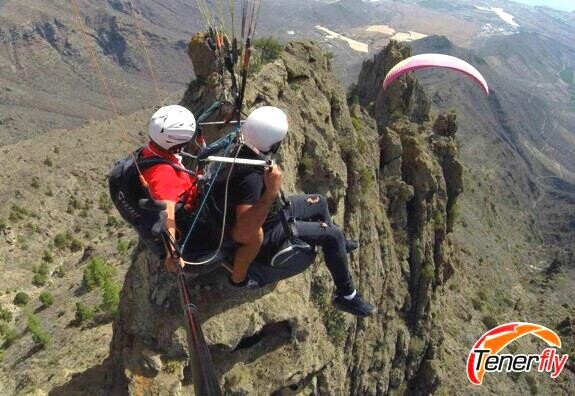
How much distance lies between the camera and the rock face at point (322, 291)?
11586 mm

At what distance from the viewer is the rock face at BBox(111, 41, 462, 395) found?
11.6 metres

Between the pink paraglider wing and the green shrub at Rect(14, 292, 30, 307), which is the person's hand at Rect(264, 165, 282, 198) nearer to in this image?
the pink paraglider wing

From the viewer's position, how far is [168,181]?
8.21 metres

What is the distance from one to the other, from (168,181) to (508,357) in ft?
169

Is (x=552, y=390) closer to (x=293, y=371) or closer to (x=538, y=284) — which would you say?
(x=538, y=284)

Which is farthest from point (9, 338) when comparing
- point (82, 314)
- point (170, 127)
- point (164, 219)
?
point (164, 219)

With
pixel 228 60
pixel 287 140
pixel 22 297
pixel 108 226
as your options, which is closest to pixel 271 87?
pixel 287 140

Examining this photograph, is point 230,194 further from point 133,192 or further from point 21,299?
point 21,299

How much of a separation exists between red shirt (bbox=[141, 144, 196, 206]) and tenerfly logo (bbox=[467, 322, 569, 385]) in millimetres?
32367

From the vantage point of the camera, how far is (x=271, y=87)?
16734mm

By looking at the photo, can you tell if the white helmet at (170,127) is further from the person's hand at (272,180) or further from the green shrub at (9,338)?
the green shrub at (9,338)

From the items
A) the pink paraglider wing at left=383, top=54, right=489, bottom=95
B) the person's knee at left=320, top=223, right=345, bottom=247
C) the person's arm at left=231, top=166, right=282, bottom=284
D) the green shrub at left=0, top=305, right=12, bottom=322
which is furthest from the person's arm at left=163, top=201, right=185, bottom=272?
the green shrub at left=0, top=305, right=12, bottom=322

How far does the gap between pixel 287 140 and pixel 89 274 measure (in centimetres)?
2258

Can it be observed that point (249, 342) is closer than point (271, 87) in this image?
Yes
